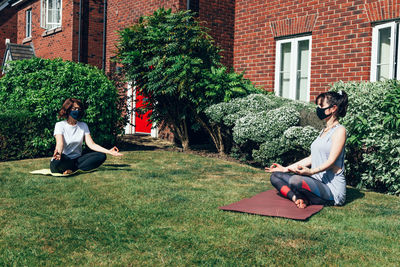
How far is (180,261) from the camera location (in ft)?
11.4

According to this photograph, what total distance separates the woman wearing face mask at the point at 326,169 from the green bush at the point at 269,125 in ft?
6.39

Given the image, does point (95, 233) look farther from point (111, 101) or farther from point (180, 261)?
point (111, 101)

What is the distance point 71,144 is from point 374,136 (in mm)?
5086

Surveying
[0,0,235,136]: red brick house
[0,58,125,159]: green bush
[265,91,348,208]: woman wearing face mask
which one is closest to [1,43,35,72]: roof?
[0,0,235,136]: red brick house

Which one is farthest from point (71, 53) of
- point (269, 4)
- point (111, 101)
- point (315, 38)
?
point (315, 38)

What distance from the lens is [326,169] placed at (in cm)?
523

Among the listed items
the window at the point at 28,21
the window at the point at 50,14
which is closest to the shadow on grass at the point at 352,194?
the window at the point at 50,14

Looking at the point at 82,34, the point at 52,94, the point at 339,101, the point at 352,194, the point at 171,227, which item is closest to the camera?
the point at 171,227

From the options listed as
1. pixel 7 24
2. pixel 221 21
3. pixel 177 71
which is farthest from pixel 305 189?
pixel 7 24

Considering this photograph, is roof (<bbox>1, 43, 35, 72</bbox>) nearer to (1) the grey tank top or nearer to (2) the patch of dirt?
(2) the patch of dirt

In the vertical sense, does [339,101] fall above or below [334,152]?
above

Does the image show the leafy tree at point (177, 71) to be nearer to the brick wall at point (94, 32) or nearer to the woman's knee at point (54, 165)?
the woman's knee at point (54, 165)

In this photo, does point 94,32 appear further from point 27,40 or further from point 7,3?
point 7,3

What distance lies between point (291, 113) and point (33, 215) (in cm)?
518
